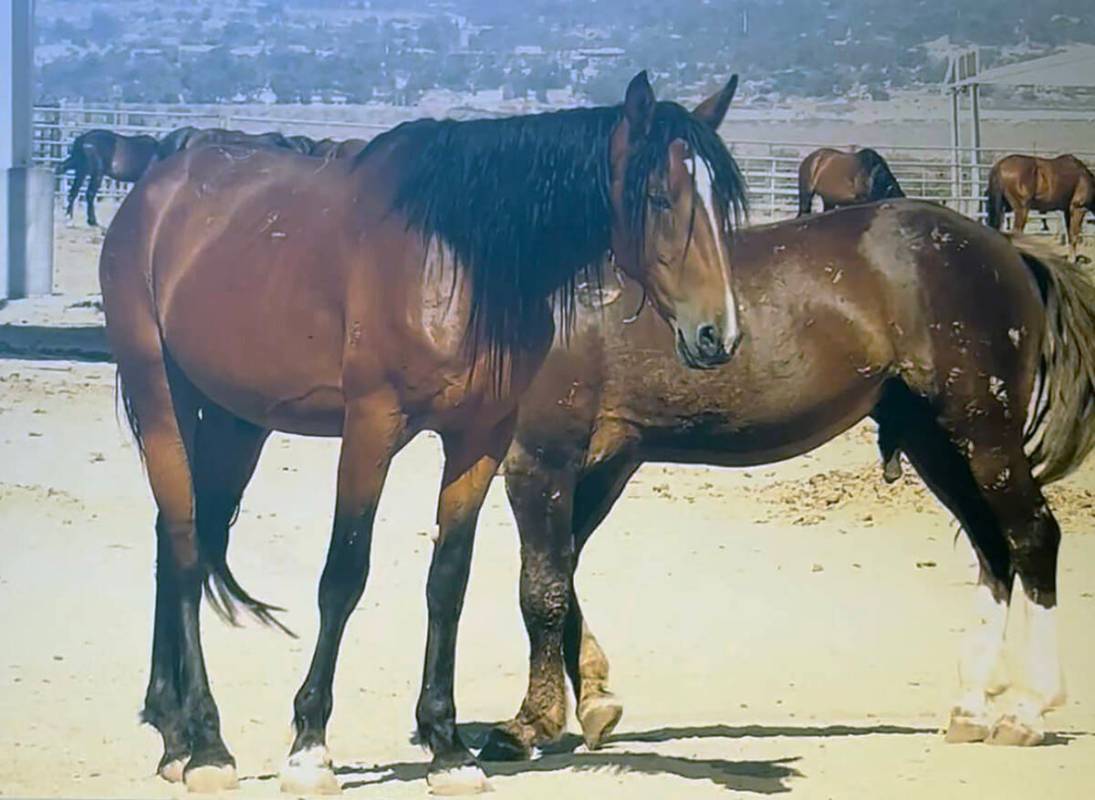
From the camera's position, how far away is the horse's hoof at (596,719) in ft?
10.1

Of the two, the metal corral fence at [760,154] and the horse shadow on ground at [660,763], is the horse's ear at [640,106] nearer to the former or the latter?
the metal corral fence at [760,154]

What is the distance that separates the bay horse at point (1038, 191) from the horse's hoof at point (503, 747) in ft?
4.47

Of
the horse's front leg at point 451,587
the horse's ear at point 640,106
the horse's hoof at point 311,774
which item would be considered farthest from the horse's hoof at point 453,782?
the horse's ear at point 640,106

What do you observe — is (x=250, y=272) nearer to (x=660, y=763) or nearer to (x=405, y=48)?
(x=405, y=48)

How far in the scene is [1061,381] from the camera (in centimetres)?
316

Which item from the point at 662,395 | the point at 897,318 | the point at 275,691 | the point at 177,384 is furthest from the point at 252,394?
the point at 897,318

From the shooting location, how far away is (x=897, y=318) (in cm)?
313

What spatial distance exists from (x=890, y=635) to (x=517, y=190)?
1.21 m

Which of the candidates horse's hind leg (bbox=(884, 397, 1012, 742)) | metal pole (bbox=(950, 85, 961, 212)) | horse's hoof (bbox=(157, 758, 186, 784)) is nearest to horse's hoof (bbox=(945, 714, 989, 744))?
horse's hind leg (bbox=(884, 397, 1012, 742))

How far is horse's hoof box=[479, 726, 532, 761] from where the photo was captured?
3.00m

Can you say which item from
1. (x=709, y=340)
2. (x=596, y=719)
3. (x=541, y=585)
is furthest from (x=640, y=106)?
(x=596, y=719)

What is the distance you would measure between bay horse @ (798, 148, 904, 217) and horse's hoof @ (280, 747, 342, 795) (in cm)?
145

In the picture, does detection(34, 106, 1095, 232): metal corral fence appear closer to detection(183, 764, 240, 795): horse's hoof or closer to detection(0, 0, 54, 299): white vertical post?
detection(0, 0, 54, 299): white vertical post

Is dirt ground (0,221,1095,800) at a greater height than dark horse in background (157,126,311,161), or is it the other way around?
dark horse in background (157,126,311,161)
